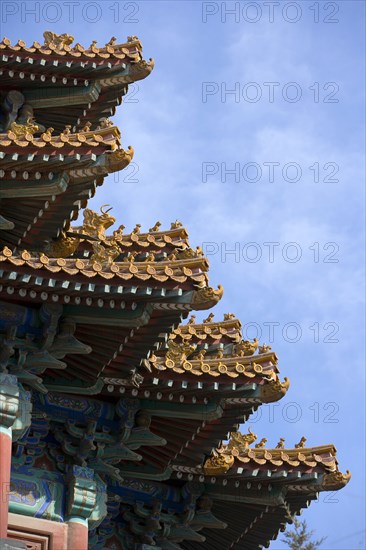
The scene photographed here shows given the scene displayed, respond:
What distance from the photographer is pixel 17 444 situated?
27.4m

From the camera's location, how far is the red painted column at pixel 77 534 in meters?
27.2

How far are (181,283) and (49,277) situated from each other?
1979 mm

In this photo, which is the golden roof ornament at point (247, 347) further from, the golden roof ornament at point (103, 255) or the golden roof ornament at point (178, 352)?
the golden roof ornament at point (103, 255)

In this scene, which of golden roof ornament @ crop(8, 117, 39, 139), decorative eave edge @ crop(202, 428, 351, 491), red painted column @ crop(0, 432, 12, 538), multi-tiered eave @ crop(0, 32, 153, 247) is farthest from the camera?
decorative eave edge @ crop(202, 428, 351, 491)

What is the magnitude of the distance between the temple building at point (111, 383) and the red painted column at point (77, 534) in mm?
22

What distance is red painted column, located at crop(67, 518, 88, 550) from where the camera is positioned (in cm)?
2723

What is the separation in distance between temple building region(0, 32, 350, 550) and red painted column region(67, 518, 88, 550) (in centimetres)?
2

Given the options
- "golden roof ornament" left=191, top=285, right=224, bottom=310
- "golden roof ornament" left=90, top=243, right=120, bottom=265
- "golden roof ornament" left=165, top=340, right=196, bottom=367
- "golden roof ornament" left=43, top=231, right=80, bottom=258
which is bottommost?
"golden roof ornament" left=165, top=340, right=196, bottom=367

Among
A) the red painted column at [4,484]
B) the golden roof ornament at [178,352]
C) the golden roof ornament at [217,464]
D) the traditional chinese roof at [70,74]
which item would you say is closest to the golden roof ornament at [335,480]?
the golden roof ornament at [217,464]

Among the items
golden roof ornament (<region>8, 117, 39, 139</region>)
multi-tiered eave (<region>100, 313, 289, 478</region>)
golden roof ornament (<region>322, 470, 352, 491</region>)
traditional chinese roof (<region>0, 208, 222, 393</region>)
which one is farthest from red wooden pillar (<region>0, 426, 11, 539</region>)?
golden roof ornament (<region>322, 470, 352, 491</region>)

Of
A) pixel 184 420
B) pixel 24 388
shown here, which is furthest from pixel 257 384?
pixel 24 388

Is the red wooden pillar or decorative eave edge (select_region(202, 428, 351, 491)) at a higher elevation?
decorative eave edge (select_region(202, 428, 351, 491))

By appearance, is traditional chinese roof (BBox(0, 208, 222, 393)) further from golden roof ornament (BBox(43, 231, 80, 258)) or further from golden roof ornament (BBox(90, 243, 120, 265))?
golden roof ornament (BBox(43, 231, 80, 258))

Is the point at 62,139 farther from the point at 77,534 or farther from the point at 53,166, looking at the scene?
the point at 77,534
